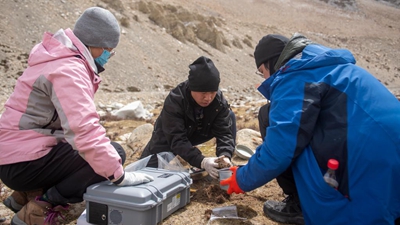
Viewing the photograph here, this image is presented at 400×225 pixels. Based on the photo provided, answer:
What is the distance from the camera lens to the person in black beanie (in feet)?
11.3

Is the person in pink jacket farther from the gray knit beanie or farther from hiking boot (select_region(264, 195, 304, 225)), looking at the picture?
hiking boot (select_region(264, 195, 304, 225))

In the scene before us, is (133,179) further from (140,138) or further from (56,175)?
(140,138)

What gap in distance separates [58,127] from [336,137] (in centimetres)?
186

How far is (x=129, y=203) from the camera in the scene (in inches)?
99.4

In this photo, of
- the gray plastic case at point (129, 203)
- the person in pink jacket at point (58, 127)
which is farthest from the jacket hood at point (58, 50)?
the gray plastic case at point (129, 203)

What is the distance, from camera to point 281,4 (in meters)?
48.2

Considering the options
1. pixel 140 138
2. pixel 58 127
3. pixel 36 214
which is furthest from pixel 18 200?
pixel 140 138

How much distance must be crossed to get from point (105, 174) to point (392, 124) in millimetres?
1734

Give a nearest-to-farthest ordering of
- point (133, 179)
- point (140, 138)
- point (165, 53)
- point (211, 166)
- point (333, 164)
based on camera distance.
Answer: point (333, 164), point (133, 179), point (211, 166), point (140, 138), point (165, 53)

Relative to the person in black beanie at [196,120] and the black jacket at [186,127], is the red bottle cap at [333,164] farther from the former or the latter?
the black jacket at [186,127]

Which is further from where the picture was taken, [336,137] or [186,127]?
[186,127]

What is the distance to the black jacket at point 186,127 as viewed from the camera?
3.49 meters

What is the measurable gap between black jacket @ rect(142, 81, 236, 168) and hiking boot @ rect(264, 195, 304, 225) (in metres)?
0.84

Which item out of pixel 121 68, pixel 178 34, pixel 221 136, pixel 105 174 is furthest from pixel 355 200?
pixel 178 34
